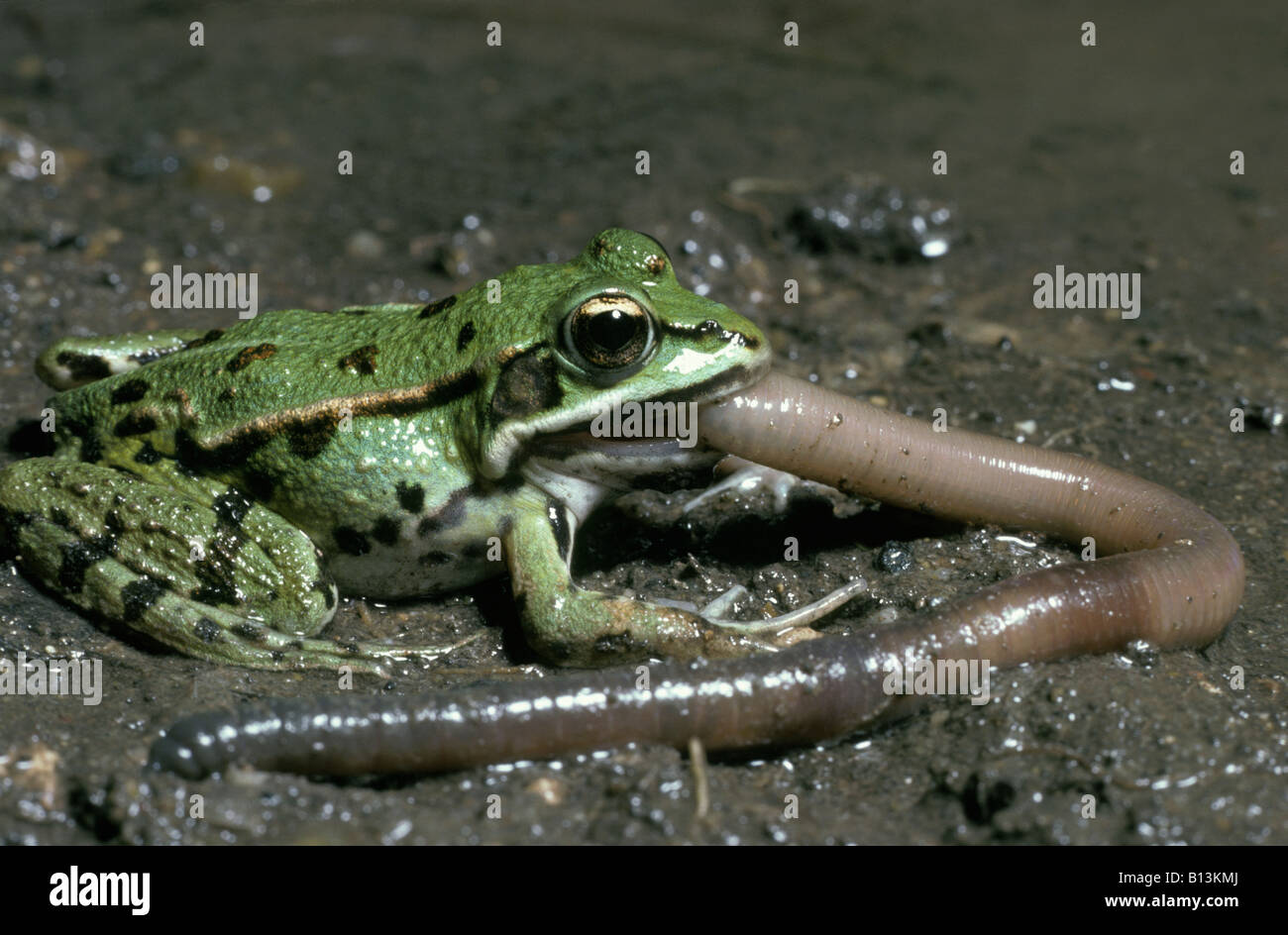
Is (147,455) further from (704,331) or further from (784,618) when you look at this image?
(784,618)

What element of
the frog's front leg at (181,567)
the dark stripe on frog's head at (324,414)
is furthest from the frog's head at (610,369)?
the frog's front leg at (181,567)

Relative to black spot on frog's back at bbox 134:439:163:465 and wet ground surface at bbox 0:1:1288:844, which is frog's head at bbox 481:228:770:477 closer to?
wet ground surface at bbox 0:1:1288:844

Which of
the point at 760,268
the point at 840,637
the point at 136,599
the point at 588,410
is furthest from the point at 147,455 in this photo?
the point at 760,268

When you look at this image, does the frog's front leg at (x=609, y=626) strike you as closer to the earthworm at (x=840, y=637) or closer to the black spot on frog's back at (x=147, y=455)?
the earthworm at (x=840, y=637)

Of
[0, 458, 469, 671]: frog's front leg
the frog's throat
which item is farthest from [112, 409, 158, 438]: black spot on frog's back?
the frog's throat

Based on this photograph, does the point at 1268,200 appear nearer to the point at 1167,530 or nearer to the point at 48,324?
the point at 1167,530

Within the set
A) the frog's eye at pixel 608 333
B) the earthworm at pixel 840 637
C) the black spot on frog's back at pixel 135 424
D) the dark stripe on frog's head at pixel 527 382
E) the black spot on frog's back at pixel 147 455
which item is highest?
the frog's eye at pixel 608 333

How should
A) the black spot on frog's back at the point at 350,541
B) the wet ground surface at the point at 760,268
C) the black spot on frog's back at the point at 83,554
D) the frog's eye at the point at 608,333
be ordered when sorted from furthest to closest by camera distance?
1. the black spot on frog's back at the point at 350,541
2. the black spot on frog's back at the point at 83,554
3. the frog's eye at the point at 608,333
4. the wet ground surface at the point at 760,268
